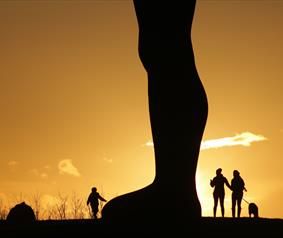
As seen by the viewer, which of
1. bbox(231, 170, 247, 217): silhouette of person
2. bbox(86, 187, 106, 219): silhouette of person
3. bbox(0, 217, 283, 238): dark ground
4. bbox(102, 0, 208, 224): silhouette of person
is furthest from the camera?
bbox(86, 187, 106, 219): silhouette of person

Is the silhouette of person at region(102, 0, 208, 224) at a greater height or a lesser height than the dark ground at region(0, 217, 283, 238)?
greater

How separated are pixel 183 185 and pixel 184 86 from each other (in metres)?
1.29

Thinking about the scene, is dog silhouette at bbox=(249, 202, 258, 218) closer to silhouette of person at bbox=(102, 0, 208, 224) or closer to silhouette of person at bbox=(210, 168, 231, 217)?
silhouette of person at bbox=(210, 168, 231, 217)

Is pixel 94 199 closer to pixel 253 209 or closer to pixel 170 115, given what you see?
pixel 253 209

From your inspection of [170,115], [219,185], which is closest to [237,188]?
[219,185]

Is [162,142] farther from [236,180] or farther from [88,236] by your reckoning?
[236,180]

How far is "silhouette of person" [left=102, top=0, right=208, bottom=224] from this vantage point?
909 centimetres

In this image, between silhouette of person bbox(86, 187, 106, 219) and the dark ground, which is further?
silhouette of person bbox(86, 187, 106, 219)

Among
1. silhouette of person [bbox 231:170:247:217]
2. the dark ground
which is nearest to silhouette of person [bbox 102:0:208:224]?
the dark ground

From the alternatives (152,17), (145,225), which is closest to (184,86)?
(152,17)

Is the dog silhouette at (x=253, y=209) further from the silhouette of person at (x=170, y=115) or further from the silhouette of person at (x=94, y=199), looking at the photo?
the silhouette of person at (x=170, y=115)

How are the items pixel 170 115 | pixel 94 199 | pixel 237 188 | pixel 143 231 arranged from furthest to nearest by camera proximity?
1. pixel 94 199
2. pixel 237 188
3. pixel 170 115
4. pixel 143 231

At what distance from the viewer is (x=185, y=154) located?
9102mm

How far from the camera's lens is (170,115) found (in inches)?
360
